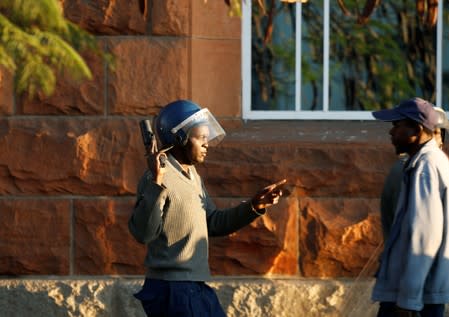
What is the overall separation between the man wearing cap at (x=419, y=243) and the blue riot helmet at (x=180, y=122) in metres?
0.92

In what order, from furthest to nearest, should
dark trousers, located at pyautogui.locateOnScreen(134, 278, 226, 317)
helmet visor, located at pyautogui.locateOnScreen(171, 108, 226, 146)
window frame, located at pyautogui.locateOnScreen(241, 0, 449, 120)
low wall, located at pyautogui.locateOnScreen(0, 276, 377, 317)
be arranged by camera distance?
window frame, located at pyautogui.locateOnScreen(241, 0, 449, 120)
low wall, located at pyautogui.locateOnScreen(0, 276, 377, 317)
helmet visor, located at pyautogui.locateOnScreen(171, 108, 226, 146)
dark trousers, located at pyautogui.locateOnScreen(134, 278, 226, 317)

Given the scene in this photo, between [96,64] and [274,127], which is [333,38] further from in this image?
[96,64]

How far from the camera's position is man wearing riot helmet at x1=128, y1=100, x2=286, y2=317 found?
642 cm

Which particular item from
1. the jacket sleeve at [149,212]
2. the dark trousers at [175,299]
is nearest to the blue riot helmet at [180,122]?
the jacket sleeve at [149,212]

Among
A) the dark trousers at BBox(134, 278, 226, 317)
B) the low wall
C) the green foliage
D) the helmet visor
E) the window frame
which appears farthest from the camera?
the window frame

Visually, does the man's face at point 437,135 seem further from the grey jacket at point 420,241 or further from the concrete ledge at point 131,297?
the concrete ledge at point 131,297

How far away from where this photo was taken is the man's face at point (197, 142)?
6.55m

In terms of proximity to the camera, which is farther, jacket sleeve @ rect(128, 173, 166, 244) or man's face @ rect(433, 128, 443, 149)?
man's face @ rect(433, 128, 443, 149)

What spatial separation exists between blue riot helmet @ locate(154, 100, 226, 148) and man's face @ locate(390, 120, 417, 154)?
801mm

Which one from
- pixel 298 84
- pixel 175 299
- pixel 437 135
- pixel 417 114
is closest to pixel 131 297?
pixel 298 84

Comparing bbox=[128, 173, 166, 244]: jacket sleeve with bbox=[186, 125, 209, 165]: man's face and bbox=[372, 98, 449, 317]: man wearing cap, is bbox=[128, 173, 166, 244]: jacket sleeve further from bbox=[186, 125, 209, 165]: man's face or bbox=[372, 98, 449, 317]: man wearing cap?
bbox=[372, 98, 449, 317]: man wearing cap

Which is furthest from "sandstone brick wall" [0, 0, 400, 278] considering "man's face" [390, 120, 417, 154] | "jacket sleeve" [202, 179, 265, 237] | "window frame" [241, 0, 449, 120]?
"man's face" [390, 120, 417, 154]

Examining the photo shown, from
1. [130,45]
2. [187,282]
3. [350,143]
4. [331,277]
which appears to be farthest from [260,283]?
[187,282]

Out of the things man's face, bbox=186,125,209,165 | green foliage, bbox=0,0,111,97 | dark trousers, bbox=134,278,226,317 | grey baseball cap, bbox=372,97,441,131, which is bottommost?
dark trousers, bbox=134,278,226,317
